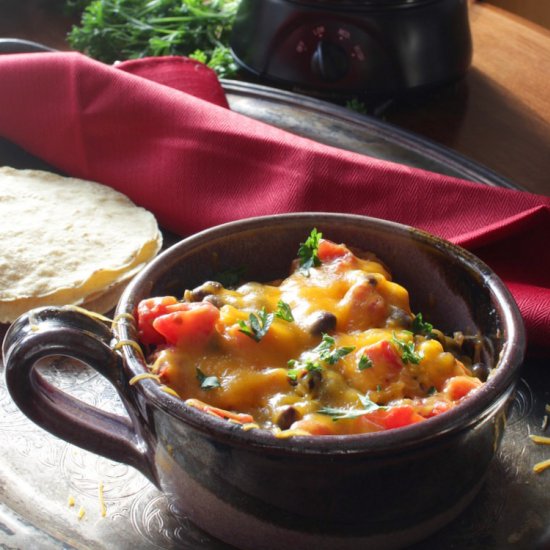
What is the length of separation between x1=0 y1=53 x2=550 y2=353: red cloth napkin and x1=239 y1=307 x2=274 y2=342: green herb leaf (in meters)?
0.53

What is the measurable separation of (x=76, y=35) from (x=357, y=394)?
195cm

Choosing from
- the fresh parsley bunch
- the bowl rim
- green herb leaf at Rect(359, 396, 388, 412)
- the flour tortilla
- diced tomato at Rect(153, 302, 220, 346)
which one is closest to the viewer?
the bowl rim

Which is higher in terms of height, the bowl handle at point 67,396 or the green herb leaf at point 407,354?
the green herb leaf at point 407,354

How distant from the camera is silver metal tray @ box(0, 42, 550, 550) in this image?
1085mm

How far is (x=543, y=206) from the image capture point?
1.57m

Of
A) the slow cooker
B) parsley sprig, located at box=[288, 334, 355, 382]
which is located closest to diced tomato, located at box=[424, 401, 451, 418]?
parsley sprig, located at box=[288, 334, 355, 382]

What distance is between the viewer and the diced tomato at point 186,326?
1113 mm

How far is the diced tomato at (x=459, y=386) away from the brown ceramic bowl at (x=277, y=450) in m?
0.05

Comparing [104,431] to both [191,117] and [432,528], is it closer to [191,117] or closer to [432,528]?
[432,528]

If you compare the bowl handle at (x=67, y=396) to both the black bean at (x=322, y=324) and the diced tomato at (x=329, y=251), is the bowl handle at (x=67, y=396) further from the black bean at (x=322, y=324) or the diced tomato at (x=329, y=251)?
the diced tomato at (x=329, y=251)

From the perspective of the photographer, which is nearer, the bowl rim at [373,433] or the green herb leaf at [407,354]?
the bowl rim at [373,433]

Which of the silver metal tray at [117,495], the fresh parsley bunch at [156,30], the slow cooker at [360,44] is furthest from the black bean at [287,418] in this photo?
the fresh parsley bunch at [156,30]

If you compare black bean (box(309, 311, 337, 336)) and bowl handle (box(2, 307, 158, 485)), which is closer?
bowl handle (box(2, 307, 158, 485))

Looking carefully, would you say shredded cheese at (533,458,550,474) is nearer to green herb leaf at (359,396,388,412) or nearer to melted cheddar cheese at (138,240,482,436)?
melted cheddar cheese at (138,240,482,436)
